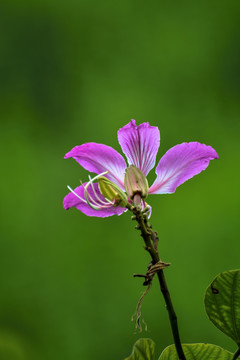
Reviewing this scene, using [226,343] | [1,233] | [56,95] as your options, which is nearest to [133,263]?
[226,343]

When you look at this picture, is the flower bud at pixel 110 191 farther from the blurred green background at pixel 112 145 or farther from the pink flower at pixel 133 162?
the blurred green background at pixel 112 145

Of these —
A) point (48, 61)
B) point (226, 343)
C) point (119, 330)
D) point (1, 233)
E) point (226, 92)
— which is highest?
point (48, 61)

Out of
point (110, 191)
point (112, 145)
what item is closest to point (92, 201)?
point (110, 191)

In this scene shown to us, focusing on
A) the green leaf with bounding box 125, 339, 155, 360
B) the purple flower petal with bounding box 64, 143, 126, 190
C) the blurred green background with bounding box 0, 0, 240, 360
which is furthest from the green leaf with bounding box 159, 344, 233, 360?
the blurred green background with bounding box 0, 0, 240, 360

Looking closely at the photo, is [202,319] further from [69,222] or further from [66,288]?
[69,222]

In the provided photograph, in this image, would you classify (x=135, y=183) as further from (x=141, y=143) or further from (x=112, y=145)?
(x=112, y=145)

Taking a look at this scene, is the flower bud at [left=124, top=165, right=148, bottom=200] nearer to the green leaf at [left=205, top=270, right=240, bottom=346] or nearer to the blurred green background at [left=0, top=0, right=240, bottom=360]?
the green leaf at [left=205, top=270, right=240, bottom=346]
